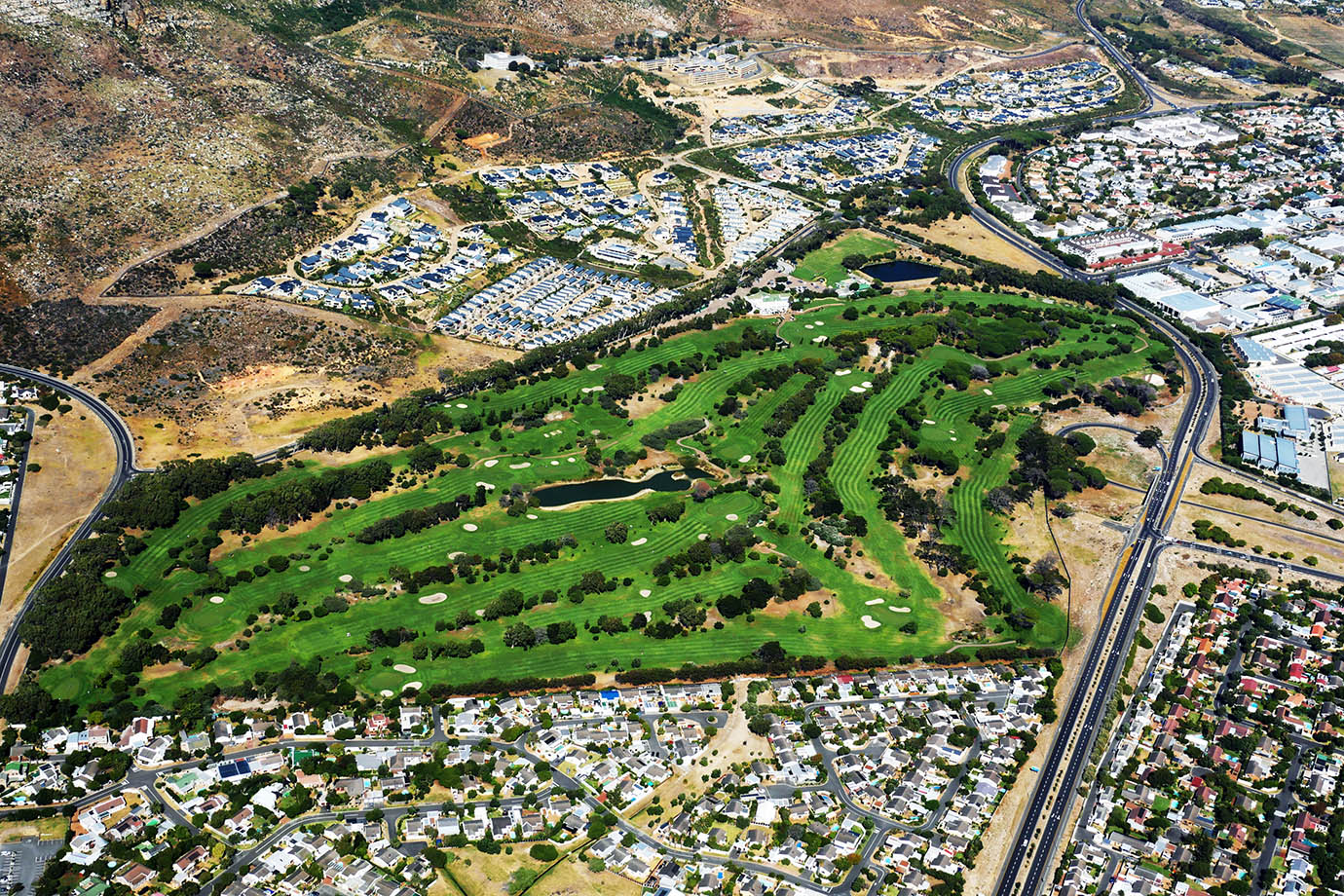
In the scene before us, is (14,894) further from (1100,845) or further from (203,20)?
(203,20)

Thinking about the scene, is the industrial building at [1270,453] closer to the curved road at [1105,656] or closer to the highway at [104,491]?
the curved road at [1105,656]

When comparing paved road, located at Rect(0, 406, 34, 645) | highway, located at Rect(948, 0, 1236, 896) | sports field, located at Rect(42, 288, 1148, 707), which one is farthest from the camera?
paved road, located at Rect(0, 406, 34, 645)

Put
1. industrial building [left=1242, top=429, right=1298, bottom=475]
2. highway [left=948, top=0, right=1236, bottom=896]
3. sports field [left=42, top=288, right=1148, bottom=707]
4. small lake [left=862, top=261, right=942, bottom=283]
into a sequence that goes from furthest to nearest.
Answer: small lake [left=862, top=261, right=942, bottom=283] < industrial building [left=1242, top=429, right=1298, bottom=475] < sports field [left=42, top=288, right=1148, bottom=707] < highway [left=948, top=0, right=1236, bottom=896]

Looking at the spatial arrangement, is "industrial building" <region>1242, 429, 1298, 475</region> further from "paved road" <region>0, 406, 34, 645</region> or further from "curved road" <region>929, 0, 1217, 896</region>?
"paved road" <region>0, 406, 34, 645</region>

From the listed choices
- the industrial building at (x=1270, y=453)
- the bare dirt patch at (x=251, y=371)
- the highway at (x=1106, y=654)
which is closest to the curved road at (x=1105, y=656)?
the highway at (x=1106, y=654)

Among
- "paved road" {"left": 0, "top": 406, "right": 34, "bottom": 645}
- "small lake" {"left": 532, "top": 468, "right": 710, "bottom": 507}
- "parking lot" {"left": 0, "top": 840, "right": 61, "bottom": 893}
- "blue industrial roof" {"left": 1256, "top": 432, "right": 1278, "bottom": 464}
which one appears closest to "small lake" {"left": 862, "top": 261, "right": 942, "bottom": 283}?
"blue industrial roof" {"left": 1256, "top": 432, "right": 1278, "bottom": 464}

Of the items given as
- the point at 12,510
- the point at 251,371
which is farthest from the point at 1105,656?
the point at 12,510

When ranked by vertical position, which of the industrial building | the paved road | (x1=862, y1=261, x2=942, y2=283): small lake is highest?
(x1=862, y1=261, x2=942, y2=283): small lake
